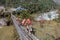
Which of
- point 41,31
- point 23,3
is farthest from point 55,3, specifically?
point 41,31

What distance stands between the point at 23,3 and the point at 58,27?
215 inches

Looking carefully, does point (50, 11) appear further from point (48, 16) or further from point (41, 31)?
point (41, 31)

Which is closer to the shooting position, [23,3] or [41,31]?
[41,31]

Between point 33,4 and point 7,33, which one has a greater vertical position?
point 7,33

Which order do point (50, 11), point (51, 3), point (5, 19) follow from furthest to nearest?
point (51, 3), point (50, 11), point (5, 19)

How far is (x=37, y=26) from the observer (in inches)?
457

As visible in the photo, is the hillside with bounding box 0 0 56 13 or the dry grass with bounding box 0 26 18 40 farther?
the hillside with bounding box 0 0 56 13

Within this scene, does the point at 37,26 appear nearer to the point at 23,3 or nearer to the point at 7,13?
the point at 7,13

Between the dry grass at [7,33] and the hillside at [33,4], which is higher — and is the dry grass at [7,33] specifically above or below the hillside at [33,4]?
above

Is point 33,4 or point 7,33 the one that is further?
point 33,4

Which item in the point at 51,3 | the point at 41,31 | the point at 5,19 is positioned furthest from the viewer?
the point at 51,3

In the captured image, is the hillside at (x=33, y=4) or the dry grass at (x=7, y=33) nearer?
the dry grass at (x=7, y=33)

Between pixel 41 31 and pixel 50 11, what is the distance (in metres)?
4.25

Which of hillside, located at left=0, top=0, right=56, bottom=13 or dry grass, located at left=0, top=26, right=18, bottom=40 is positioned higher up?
dry grass, located at left=0, top=26, right=18, bottom=40
